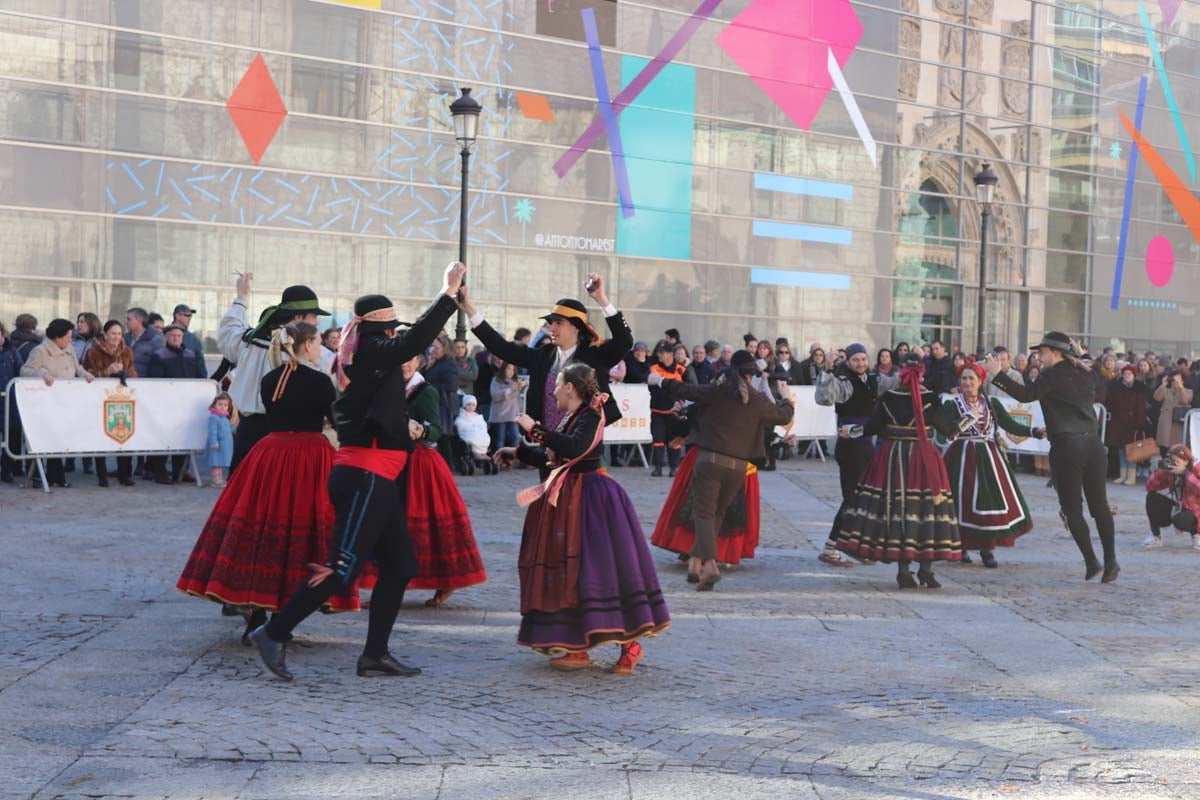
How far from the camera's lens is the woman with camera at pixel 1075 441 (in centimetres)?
1152

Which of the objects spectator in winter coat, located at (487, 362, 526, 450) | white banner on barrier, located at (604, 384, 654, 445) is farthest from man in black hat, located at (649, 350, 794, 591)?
white banner on barrier, located at (604, 384, 654, 445)

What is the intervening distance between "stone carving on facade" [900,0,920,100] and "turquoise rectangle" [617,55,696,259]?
20.3 feet

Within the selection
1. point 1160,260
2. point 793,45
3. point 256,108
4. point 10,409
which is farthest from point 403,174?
point 1160,260

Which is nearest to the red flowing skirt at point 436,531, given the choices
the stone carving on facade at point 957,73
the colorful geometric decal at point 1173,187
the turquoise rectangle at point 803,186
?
the turquoise rectangle at point 803,186

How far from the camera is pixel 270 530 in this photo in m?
7.66

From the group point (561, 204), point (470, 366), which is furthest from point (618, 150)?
point (470, 366)

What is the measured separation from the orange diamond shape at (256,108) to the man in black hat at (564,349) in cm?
1739

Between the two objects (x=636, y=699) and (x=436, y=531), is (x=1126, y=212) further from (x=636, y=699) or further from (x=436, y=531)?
(x=636, y=699)

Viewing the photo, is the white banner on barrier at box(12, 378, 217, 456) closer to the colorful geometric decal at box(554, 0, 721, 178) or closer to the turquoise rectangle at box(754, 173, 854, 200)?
the colorful geometric decal at box(554, 0, 721, 178)

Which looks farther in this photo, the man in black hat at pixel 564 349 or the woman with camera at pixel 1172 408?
the woman with camera at pixel 1172 408

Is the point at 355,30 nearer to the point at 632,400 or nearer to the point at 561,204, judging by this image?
the point at 561,204

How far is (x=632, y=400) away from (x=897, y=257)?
14426mm

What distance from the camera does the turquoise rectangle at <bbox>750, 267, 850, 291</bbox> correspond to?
31.1 meters

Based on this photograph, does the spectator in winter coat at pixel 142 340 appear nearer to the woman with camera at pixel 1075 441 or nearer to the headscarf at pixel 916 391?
the headscarf at pixel 916 391
